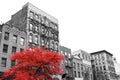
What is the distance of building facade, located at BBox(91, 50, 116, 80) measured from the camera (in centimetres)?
8219

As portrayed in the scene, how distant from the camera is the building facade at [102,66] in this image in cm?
8219

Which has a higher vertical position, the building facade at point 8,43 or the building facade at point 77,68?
the building facade at point 8,43

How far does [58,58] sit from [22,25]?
21.1m

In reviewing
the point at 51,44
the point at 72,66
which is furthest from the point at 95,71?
the point at 51,44

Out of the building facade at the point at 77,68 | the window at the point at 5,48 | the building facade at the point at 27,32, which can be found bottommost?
the building facade at the point at 77,68

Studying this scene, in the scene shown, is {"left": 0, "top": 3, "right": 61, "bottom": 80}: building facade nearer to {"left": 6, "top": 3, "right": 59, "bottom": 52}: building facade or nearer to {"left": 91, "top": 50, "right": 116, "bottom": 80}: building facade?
{"left": 6, "top": 3, "right": 59, "bottom": 52}: building facade

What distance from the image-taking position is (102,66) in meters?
83.8

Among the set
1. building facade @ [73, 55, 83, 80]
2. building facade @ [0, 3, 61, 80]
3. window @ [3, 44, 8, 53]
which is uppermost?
building facade @ [0, 3, 61, 80]

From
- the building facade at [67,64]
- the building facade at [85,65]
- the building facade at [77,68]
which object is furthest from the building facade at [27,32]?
the building facade at [85,65]

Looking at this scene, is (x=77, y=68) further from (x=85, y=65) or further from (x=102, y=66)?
(x=102, y=66)

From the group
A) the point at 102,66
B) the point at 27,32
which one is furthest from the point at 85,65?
the point at 27,32

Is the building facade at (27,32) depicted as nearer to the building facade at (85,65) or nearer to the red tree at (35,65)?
the red tree at (35,65)

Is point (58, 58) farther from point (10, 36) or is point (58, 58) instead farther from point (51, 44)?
point (51, 44)

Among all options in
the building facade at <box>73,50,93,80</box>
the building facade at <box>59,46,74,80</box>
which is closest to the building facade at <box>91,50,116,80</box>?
the building facade at <box>73,50,93,80</box>
